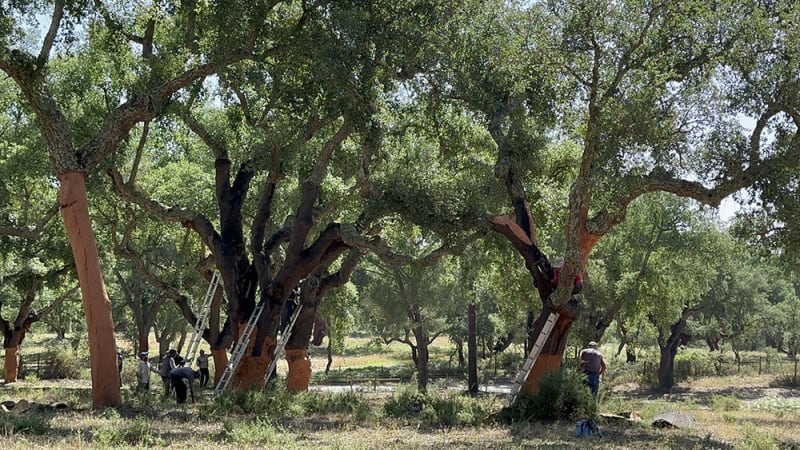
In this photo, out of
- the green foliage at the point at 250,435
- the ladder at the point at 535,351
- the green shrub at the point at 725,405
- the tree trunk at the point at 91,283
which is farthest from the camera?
the green shrub at the point at 725,405

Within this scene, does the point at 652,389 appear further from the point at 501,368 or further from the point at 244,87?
the point at 244,87

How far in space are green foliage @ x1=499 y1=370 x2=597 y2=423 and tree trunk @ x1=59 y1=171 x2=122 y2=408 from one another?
7.08 m

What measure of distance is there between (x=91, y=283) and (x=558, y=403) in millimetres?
8425

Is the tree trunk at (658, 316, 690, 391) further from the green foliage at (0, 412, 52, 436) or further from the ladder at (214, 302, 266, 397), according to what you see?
the green foliage at (0, 412, 52, 436)

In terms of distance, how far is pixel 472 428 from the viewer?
43.3ft

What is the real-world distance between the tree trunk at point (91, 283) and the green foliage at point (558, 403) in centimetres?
708

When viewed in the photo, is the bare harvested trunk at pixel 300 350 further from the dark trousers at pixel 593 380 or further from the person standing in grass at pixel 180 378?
the dark trousers at pixel 593 380

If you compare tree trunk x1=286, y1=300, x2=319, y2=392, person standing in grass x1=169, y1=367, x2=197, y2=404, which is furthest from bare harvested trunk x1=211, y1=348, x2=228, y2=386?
person standing in grass x1=169, y1=367, x2=197, y2=404

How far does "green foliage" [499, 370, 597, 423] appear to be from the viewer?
13602 mm

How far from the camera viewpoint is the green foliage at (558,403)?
13602 mm

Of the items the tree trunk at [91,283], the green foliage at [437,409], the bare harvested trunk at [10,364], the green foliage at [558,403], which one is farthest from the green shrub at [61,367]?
the green foliage at [558,403]

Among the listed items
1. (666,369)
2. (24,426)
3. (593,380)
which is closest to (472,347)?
(666,369)

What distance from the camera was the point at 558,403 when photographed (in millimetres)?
13562

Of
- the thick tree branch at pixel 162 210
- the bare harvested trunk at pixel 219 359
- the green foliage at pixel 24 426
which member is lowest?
the green foliage at pixel 24 426
